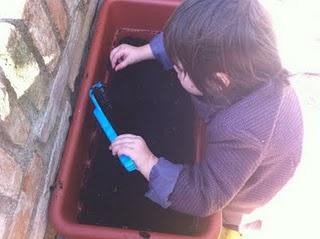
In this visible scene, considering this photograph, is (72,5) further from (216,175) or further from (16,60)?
(216,175)

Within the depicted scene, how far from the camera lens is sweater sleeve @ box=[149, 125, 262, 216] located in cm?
101

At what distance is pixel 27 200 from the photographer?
3.23 feet

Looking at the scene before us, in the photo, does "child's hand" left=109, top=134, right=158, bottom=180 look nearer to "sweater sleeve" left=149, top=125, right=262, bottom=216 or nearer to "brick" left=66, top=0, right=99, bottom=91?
"sweater sleeve" left=149, top=125, right=262, bottom=216

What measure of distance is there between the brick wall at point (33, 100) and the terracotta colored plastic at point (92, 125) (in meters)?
0.03

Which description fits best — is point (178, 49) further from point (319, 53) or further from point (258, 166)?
point (319, 53)

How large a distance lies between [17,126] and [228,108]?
440 millimetres

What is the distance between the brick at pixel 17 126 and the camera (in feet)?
2.77

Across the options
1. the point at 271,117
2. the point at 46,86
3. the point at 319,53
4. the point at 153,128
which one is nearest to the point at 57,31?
the point at 46,86

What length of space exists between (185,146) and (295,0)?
0.95 metres

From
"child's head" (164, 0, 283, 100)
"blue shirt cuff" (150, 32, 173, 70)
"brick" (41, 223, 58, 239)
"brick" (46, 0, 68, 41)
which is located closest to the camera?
"child's head" (164, 0, 283, 100)

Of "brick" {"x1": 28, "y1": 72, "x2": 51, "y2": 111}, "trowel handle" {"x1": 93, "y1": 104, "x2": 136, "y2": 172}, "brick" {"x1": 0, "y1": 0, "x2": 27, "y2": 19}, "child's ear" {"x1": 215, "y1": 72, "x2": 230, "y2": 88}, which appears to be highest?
"brick" {"x1": 0, "y1": 0, "x2": 27, "y2": 19}

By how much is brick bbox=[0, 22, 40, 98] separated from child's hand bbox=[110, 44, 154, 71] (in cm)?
46

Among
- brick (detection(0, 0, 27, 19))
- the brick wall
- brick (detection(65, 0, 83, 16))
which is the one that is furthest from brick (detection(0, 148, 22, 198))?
brick (detection(65, 0, 83, 16))

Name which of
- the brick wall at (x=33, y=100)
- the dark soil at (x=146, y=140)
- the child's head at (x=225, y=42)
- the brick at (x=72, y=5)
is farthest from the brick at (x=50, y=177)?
the child's head at (x=225, y=42)
